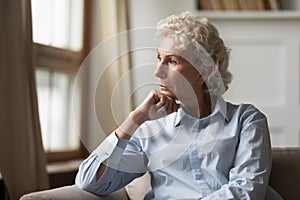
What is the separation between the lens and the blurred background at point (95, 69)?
1848mm

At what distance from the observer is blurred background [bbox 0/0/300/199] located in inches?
72.7

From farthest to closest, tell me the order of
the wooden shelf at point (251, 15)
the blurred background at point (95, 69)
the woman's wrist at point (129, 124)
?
1. the wooden shelf at point (251, 15)
2. the blurred background at point (95, 69)
3. the woman's wrist at point (129, 124)

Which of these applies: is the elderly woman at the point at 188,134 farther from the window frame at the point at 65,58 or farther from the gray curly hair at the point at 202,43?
the window frame at the point at 65,58

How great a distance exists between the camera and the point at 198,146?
176cm

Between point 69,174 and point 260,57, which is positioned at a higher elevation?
point 260,57

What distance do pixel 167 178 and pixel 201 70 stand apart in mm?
341

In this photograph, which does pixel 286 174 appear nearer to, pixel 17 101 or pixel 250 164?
pixel 250 164

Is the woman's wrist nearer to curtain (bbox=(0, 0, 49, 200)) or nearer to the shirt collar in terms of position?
the shirt collar

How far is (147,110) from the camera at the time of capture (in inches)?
68.2

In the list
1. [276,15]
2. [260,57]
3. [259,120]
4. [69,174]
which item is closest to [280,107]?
[260,57]

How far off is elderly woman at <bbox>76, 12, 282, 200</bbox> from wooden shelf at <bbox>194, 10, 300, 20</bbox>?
4.73ft

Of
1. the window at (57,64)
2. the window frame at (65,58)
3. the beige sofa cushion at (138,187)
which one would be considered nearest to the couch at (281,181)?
the beige sofa cushion at (138,187)

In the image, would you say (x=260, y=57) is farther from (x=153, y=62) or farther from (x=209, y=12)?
(x=153, y=62)

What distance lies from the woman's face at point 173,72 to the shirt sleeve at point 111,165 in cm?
21
